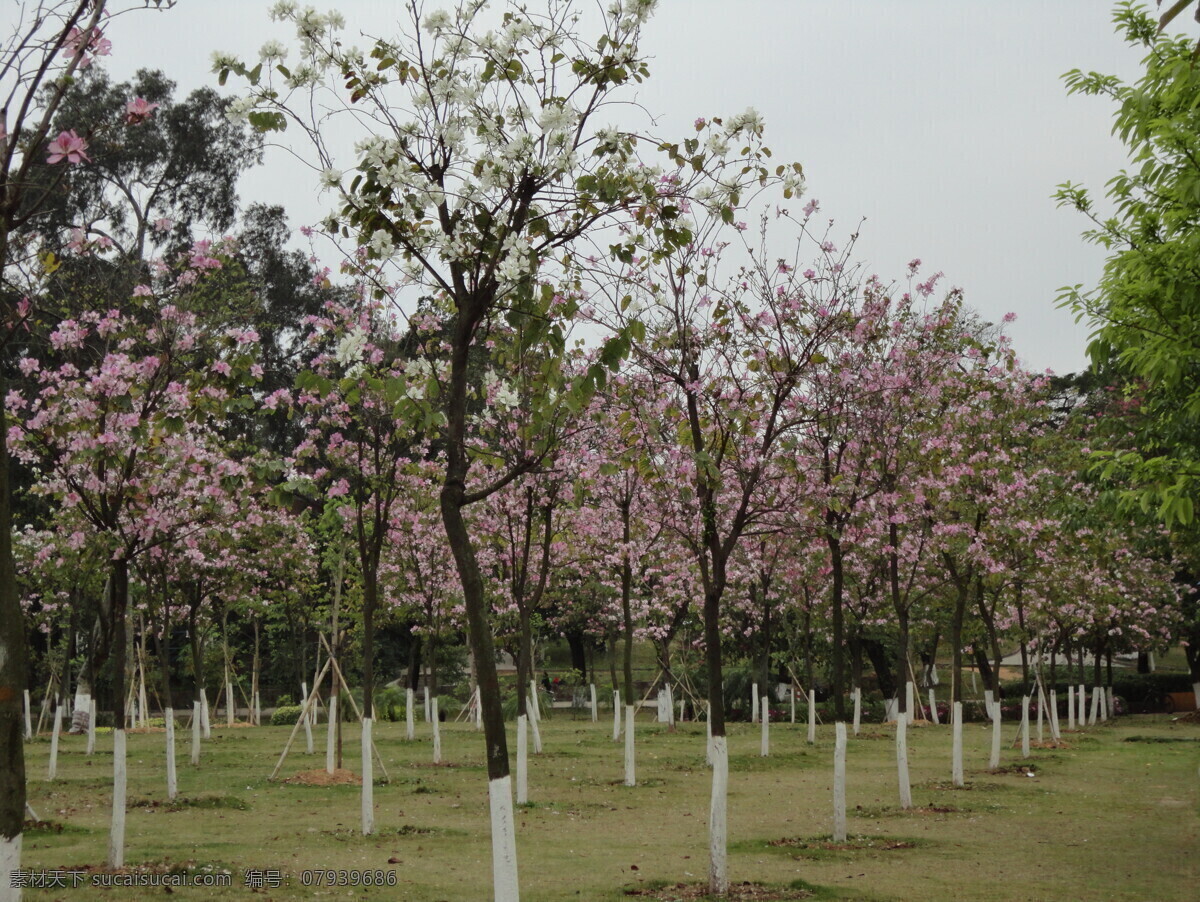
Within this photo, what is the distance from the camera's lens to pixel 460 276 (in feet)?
24.7

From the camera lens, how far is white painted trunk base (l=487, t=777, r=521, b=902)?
23.0ft

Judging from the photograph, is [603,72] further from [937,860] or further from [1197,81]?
[937,860]

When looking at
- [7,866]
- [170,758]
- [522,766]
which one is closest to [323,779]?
[170,758]

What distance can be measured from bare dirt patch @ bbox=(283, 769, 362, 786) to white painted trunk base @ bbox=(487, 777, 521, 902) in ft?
44.9

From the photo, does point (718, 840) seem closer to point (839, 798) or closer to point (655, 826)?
point (839, 798)

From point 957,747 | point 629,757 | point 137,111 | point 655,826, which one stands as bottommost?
point 655,826

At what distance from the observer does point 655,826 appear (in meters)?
15.7

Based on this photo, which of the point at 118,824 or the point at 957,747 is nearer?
the point at 118,824

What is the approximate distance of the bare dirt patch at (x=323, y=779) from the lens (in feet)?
65.3

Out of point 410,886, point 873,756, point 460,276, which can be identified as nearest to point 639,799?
point 410,886

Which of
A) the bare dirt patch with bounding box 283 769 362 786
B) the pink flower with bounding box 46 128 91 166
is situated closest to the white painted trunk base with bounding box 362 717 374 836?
the bare dirt patch with bounding box 283 769 362 786

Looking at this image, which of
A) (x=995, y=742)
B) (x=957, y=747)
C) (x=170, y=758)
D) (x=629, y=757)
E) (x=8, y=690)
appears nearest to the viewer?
(x=8, y=690)

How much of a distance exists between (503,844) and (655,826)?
9.11m

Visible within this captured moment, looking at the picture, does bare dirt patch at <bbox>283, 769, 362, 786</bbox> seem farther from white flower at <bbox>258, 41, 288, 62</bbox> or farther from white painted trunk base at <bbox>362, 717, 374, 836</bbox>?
white flower at <bbox>258, 41, 288, 62</bbox>
